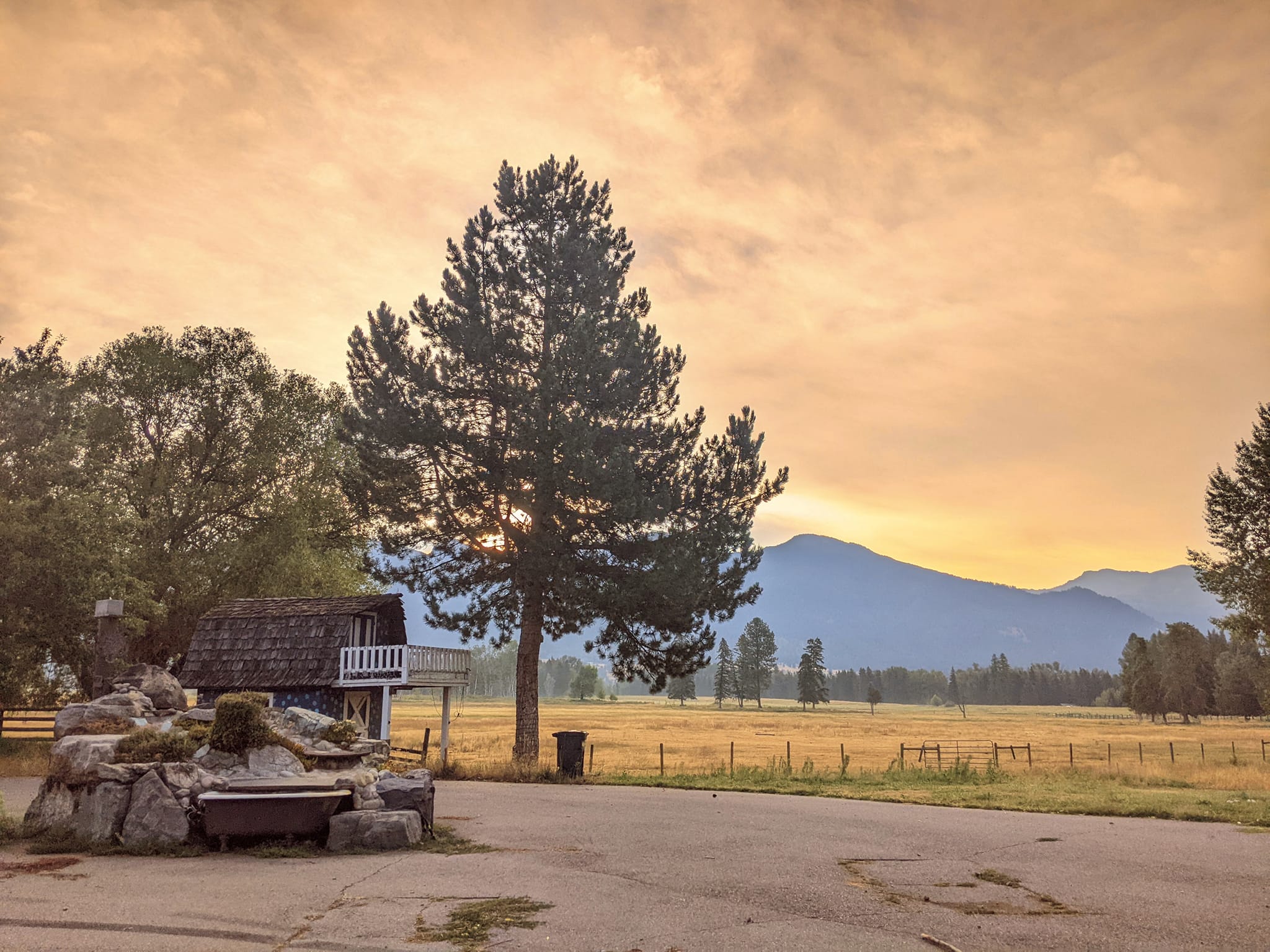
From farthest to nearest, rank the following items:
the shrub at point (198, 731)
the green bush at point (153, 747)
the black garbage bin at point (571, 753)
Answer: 1. the black garbage bin at point (571, 753)
2. the shrub at point (198, 731)
3. the green bush at point (153, 747)

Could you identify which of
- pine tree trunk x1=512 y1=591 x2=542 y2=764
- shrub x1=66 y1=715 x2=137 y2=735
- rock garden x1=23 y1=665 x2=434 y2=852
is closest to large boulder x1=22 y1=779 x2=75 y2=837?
rock garden x1=23 y1=665 x2=434 y2=852

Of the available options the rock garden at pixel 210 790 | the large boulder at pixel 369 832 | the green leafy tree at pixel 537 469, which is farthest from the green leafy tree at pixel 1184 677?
the large boulder at pixel 369 832

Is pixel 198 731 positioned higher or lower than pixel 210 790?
higher

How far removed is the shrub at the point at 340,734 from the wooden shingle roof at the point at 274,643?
1073cm

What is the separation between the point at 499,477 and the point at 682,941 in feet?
64.1

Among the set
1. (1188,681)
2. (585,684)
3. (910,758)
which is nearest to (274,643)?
(910,758)

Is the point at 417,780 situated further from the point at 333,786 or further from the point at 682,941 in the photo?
the point at 682,941

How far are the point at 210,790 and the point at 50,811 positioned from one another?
2.65 m

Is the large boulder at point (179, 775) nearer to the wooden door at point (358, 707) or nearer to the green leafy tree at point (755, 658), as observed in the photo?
the wooden door at point (358, 707)

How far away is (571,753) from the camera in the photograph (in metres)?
25.2

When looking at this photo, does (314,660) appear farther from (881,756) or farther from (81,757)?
(881,756)

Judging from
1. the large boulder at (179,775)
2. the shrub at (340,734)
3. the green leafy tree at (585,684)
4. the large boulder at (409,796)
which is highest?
the shrub at (340,734)

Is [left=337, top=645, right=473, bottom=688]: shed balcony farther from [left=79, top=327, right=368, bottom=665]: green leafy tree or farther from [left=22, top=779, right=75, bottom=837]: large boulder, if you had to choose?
[left=22, top=779, right=75, bottom=837]: large boulder

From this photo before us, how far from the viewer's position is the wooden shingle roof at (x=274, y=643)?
2778 centimetres
